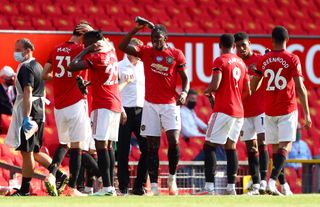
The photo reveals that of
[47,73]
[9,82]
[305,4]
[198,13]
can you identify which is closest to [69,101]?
[47,73]

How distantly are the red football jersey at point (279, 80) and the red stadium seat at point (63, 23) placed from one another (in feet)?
23.9

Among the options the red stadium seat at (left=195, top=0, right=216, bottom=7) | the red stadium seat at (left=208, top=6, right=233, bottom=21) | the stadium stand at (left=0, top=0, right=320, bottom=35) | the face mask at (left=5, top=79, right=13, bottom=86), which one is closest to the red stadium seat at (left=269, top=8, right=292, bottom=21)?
the stadium stand at (left=0, top=0, right=320, bottom=35)

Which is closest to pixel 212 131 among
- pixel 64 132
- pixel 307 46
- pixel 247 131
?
pixel 247 131

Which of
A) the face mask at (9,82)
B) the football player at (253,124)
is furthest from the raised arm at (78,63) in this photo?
the face mask at (9,82)

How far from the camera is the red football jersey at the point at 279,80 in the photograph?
559 inches

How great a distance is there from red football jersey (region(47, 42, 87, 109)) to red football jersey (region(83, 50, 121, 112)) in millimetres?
348

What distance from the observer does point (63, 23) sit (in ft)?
69.2

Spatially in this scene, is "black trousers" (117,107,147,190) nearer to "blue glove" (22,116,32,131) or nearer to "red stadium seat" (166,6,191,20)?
"blue glove" (22,116,32,131)

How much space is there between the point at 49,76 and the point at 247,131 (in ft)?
9.86

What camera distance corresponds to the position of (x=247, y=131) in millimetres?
15656

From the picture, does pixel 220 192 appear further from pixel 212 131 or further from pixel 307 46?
pixel 307 46

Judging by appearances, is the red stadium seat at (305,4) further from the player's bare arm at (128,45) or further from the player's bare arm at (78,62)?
the player's bare arm at (78,62)

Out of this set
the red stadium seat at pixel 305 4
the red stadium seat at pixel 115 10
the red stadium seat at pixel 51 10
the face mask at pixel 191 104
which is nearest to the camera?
the face mask at pixel 191 104

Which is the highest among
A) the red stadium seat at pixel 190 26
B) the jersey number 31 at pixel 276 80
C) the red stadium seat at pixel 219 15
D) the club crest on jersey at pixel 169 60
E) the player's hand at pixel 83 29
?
the red stadium seat at pixel 219 15
